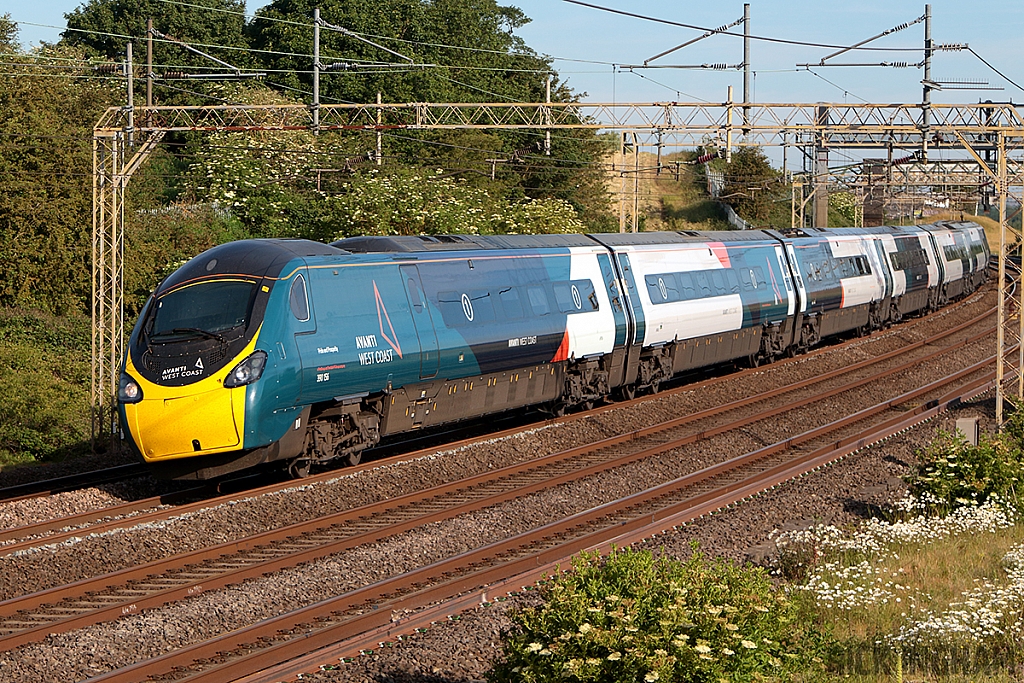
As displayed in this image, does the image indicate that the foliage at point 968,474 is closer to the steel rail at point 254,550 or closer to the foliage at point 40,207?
the steel rail at point 254,550

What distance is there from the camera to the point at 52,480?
1683cm

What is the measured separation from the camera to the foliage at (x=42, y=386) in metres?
23.6

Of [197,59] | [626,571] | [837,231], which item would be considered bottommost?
[626,571]

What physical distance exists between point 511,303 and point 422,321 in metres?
2.52

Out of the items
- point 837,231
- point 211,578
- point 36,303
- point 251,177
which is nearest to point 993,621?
point 211,578

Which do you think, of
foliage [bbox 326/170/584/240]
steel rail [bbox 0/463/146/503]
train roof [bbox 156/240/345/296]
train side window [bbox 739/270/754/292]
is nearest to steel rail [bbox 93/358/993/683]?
train roof [bbox 156/240/345/296]

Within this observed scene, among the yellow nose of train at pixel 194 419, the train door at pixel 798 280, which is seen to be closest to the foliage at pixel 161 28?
the train door at pixel 798 280

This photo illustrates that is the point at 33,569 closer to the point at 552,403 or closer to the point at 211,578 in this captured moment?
the point at 211,578

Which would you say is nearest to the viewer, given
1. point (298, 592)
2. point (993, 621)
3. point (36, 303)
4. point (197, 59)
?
point (993, 621)

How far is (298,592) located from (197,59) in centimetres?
5995

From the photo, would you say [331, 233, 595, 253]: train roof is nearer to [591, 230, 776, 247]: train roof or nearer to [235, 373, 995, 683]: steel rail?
[591, 230, 776, 247]: train roof

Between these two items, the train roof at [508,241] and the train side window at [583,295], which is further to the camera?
the train side window at [583,295]

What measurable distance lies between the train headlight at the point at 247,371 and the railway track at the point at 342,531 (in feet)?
6.27

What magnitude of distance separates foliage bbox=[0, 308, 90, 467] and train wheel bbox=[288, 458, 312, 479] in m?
8.67
